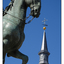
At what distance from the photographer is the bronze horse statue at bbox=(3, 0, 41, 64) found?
9031mm

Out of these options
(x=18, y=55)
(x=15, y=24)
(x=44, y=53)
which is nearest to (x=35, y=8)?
(x=15, y=24)

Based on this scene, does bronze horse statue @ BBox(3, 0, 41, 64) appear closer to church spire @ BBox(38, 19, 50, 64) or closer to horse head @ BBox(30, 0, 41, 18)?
horse head @ BBox(30, 0, 41, 18)

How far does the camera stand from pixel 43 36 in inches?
3905

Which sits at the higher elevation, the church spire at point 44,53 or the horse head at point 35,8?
the church spire at point 44,53

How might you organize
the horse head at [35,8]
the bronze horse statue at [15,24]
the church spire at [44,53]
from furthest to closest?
the church spire at [44,53] < the horse head at [35,8] < the bronze horse statue at [15,24]

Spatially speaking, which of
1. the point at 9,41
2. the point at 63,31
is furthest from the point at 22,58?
the point at 63,31

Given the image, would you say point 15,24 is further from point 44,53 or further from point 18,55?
point 44,53

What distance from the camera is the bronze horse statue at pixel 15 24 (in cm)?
903

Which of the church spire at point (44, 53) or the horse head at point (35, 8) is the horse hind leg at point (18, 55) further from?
the church spire at point (44, 53)

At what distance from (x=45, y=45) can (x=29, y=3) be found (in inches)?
3427

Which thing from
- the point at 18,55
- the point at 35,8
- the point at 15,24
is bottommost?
the point at 18,55

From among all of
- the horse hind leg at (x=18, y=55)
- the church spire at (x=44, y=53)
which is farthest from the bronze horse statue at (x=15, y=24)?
the church spire at (x=44, y=53)

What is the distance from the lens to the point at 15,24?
30.3 ft

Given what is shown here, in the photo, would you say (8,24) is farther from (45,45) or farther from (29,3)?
(45,45)
